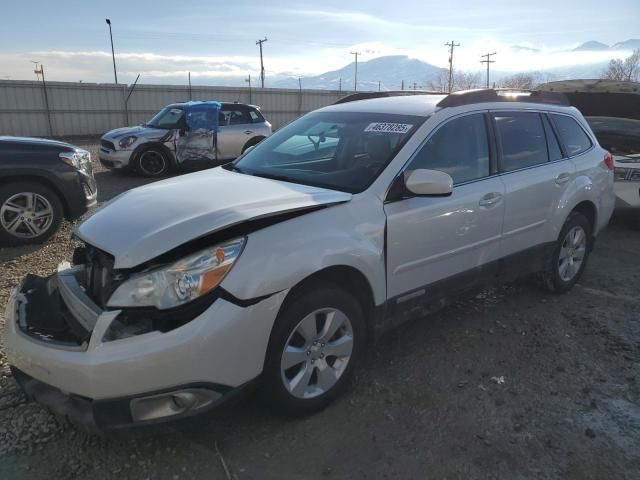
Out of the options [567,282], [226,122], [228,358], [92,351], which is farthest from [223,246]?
[226,122]

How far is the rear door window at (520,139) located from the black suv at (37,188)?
4647 mm

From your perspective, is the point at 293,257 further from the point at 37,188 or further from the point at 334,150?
the point at 37,188

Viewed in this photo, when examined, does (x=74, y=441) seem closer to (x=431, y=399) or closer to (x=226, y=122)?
(x=431, y=399)

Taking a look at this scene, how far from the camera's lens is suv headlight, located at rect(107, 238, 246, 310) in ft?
7.54

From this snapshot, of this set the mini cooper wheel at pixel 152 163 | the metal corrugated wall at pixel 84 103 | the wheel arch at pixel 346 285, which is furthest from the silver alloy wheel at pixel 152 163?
the metal corrugated wall at pixel 84 103

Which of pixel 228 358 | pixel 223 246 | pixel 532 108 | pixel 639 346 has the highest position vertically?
pixel 532 108

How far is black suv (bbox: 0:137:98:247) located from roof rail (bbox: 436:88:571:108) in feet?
14.4

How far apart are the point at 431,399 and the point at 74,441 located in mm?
1967

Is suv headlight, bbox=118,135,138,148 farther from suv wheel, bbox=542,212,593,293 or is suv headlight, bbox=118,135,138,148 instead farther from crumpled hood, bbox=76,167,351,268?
suv wheel, bbox=542,212,593,293

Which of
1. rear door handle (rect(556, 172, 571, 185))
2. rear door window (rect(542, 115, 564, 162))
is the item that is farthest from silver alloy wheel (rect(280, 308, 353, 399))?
rear door window (rect(542, 115, 564, 162))

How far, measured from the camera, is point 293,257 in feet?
8.29

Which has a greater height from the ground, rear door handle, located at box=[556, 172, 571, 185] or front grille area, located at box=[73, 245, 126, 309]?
rear door handle, located at box=[556, 172, 571, 185]

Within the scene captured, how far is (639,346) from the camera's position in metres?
3.78

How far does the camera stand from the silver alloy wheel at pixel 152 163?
1144 cm
